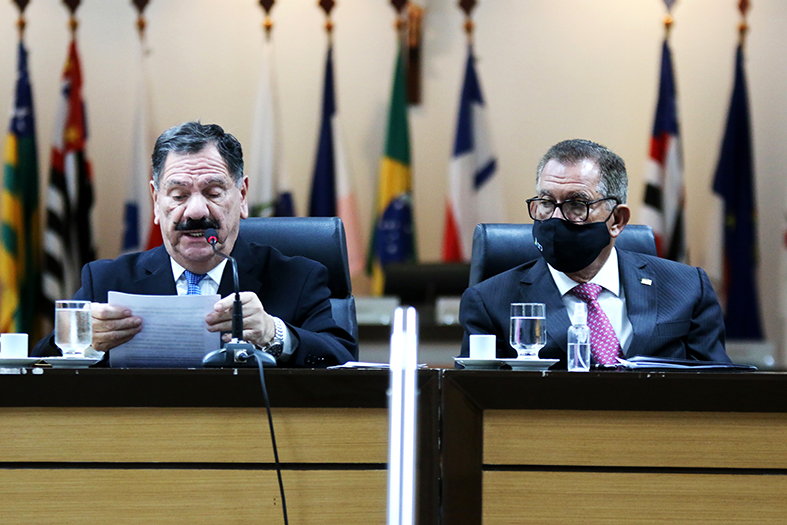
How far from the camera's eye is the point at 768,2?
197 inches

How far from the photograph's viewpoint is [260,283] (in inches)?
82.7

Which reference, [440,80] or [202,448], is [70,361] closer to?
[202,448]

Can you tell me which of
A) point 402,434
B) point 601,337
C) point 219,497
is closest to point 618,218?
point 601,337

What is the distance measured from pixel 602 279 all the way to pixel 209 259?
1.03 meters

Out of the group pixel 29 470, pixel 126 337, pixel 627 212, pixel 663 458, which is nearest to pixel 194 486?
pixel 29 470

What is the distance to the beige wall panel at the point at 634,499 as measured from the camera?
135cm

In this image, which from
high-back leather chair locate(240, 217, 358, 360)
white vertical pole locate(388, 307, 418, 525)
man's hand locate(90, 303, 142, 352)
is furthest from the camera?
high-back leather chair locate(240, 217, 358, 360)

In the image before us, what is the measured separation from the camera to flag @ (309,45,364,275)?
4.91 m

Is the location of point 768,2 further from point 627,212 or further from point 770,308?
point 627,212

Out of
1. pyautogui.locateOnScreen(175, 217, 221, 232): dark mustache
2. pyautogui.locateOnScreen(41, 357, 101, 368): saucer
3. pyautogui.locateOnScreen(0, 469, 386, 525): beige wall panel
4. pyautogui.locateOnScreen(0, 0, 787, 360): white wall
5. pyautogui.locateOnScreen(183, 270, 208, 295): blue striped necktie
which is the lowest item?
pyautogui.locateOnScreen(0, 469, 386, 525): beige wall panel

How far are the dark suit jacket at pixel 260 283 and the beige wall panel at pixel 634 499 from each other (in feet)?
2.48

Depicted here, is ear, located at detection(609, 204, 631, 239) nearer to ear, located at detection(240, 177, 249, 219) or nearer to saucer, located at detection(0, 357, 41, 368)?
ear, located at detection(240, 177, 249, 219)

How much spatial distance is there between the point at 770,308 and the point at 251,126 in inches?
136

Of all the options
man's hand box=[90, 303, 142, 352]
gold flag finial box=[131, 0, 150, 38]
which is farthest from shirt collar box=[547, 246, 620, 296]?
gold flag finial box=[131, 0, 150, 38]
